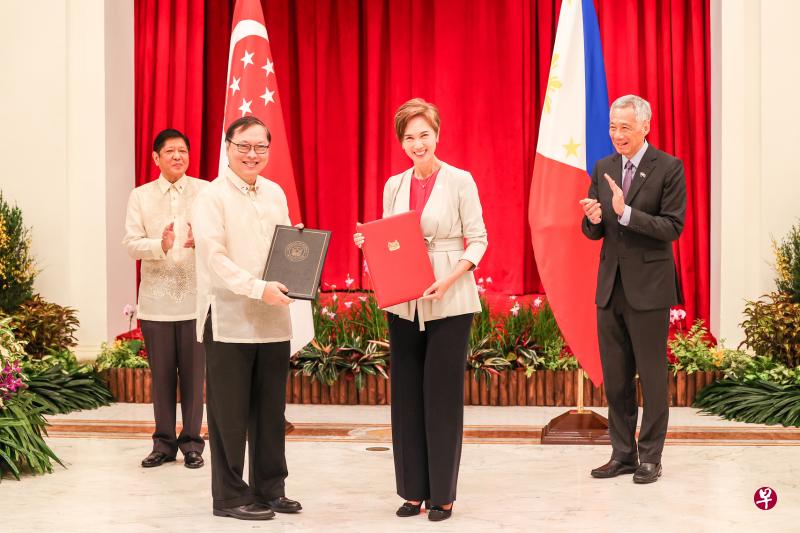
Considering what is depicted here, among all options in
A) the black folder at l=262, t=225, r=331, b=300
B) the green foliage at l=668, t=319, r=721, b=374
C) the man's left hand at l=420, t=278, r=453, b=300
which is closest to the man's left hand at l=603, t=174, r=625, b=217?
the man's left hand at l=420, t=278, r=453, b=300

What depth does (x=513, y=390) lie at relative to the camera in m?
6.66

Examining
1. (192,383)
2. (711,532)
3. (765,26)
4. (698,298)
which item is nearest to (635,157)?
(711,532)

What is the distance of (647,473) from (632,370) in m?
0.48

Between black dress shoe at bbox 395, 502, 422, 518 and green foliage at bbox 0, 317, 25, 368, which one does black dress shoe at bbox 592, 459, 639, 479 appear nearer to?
black dress shoe at bbox 395, 502, 422, 518

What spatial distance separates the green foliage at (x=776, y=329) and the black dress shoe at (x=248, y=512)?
11.7 feet

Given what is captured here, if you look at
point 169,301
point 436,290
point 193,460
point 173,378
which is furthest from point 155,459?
point 436,290

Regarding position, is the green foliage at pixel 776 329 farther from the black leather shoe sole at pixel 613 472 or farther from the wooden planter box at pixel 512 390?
the black leather shoe sole at pixel 613 472

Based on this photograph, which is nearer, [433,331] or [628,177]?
[433,331]

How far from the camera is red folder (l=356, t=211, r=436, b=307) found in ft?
12.8

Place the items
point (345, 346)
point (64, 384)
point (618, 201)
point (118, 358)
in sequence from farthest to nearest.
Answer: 1. point (118, 358)
2. point (345, 346)
3. point (64, 384)
4. point (618, 201)

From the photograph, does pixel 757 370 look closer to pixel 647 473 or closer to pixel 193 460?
pixel 647 473

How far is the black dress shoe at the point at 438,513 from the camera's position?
394 centimetres

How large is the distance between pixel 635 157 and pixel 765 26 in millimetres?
2881

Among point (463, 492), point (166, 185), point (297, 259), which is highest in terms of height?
point (166, 185)
